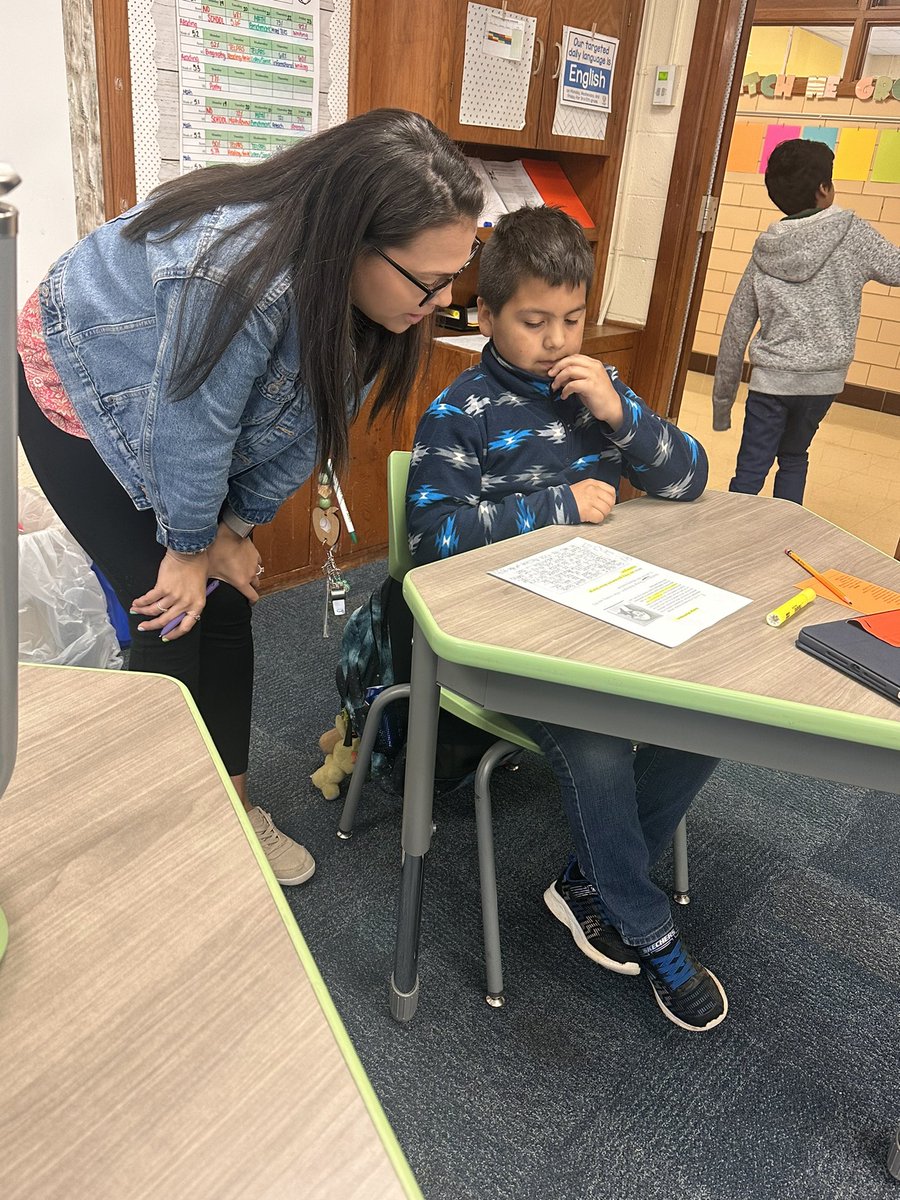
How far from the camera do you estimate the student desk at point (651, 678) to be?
0.94m

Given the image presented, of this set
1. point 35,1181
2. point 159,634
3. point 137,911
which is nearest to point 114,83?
point 159,634

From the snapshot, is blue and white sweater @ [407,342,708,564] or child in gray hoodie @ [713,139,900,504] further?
child in gray hoodie @ [713,139,900,504]

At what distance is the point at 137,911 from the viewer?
573 millimetres

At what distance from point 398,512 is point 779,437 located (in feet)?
7.53

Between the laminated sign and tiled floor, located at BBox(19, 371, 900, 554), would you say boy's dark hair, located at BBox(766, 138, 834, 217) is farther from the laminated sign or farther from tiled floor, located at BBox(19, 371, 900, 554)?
tiled floor, located at BBox(19, 371, 900, 554)

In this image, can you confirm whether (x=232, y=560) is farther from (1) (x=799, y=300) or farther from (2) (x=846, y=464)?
(2) (x=846, y=464)

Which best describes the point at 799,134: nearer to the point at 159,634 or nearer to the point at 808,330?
the point at 808,330

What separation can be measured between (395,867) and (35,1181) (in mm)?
1291

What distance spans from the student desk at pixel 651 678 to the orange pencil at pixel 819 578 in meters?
0.02

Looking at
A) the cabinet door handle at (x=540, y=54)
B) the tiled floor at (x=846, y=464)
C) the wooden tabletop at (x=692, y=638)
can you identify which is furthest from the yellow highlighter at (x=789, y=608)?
the tiled floor at (x=846, y=464)

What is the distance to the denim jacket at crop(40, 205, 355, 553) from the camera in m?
1.01

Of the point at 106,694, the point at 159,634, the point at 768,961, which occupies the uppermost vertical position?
the point at 106,694

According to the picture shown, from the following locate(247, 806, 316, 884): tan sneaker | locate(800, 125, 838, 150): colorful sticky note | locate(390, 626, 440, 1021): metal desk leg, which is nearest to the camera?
locate(390, 626, 440, 1021): metal desk leg

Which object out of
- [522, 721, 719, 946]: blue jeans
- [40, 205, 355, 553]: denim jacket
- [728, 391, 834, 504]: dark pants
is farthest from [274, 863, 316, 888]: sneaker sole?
[728, 391, 834, 504]: dark pants
